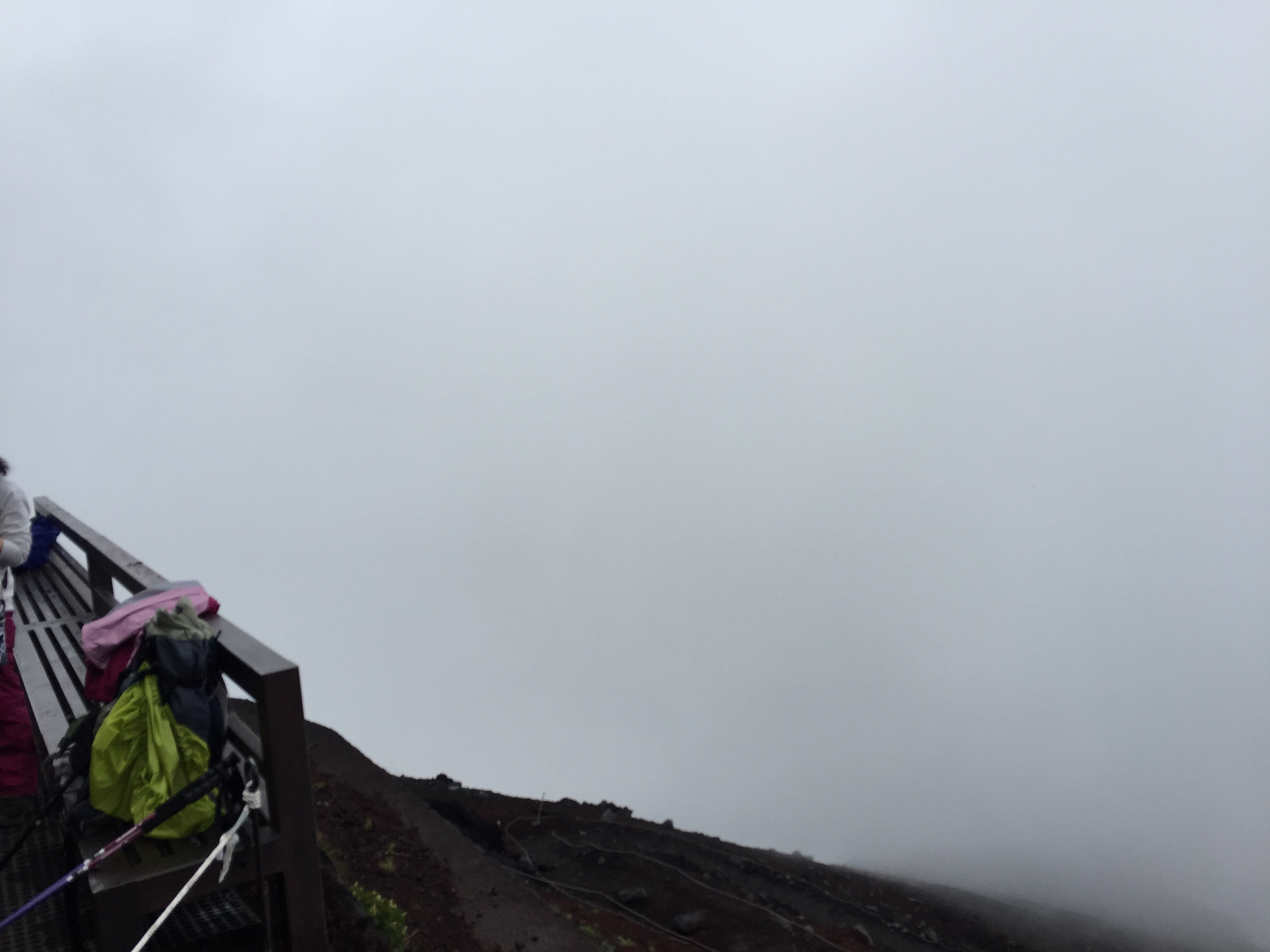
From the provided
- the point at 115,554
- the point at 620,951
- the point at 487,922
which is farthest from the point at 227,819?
the point at 620,951

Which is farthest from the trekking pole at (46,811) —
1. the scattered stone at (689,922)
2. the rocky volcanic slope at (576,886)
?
the scattered stone at (689,922)

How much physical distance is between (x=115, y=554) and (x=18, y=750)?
3.83ft

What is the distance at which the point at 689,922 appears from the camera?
904cm

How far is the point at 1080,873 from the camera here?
41938 mm

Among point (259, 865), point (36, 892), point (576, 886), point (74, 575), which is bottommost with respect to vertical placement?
point (576, 886)

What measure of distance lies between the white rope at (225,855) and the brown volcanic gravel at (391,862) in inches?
94.2

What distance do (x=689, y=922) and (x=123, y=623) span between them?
7.65 metres

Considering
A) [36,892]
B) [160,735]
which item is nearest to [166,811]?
[160,735]

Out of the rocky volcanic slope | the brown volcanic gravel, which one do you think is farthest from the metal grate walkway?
the brown volcanic gravel

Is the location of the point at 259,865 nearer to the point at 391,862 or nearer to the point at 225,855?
the point at 225,855

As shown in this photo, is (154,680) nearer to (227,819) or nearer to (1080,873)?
(227,819)

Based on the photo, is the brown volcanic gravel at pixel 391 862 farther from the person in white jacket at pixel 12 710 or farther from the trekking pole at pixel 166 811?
the trekking pole at pixel 166 811

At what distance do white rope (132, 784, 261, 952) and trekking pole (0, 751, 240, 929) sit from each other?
106 millimetres

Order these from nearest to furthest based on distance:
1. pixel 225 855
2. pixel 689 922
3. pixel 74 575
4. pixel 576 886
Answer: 1. pixel 225 855
2. pixel 74 575
3. pixel 689 922
4. pixel 576 886
